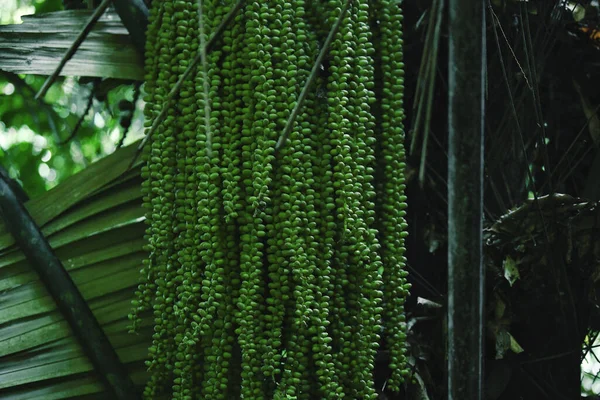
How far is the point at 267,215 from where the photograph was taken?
141 centimetres

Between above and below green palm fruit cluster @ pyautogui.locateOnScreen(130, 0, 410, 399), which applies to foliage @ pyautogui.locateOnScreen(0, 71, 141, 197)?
below

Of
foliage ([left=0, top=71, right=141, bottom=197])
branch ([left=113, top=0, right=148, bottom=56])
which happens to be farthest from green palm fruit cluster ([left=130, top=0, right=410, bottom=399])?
foliage ([left=0, top=71, right=141, bottom=197])

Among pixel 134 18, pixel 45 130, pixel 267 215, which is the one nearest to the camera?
pixel 267 215

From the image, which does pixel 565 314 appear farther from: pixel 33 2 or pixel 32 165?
pixel 33 2

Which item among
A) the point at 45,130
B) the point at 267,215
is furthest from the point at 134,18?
the point at 45,130

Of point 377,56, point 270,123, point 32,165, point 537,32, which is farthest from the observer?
point 32,165

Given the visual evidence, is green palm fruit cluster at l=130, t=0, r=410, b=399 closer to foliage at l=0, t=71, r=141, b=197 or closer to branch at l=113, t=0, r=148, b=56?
branch at l=113, t=0, r=148, b=56

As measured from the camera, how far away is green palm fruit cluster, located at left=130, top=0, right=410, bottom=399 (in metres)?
1.40

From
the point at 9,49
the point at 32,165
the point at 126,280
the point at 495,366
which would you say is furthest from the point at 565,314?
the point at 32,165

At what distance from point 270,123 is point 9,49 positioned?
0.74 meters

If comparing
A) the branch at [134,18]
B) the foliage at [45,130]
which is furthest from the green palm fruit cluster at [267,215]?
the foliage at [45,130]

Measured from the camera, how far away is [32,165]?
7.85ft

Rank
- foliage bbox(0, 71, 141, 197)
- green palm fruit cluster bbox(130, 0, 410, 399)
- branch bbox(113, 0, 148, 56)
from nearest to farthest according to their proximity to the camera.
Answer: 1. green palm fruit cluster bbox(130, 0, 410, 399)
2. branch bbox(113, 0, 148, 56)
3. foliage bbox(0, 71, 141, 197)

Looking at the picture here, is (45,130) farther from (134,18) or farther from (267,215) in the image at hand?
(267,215)
